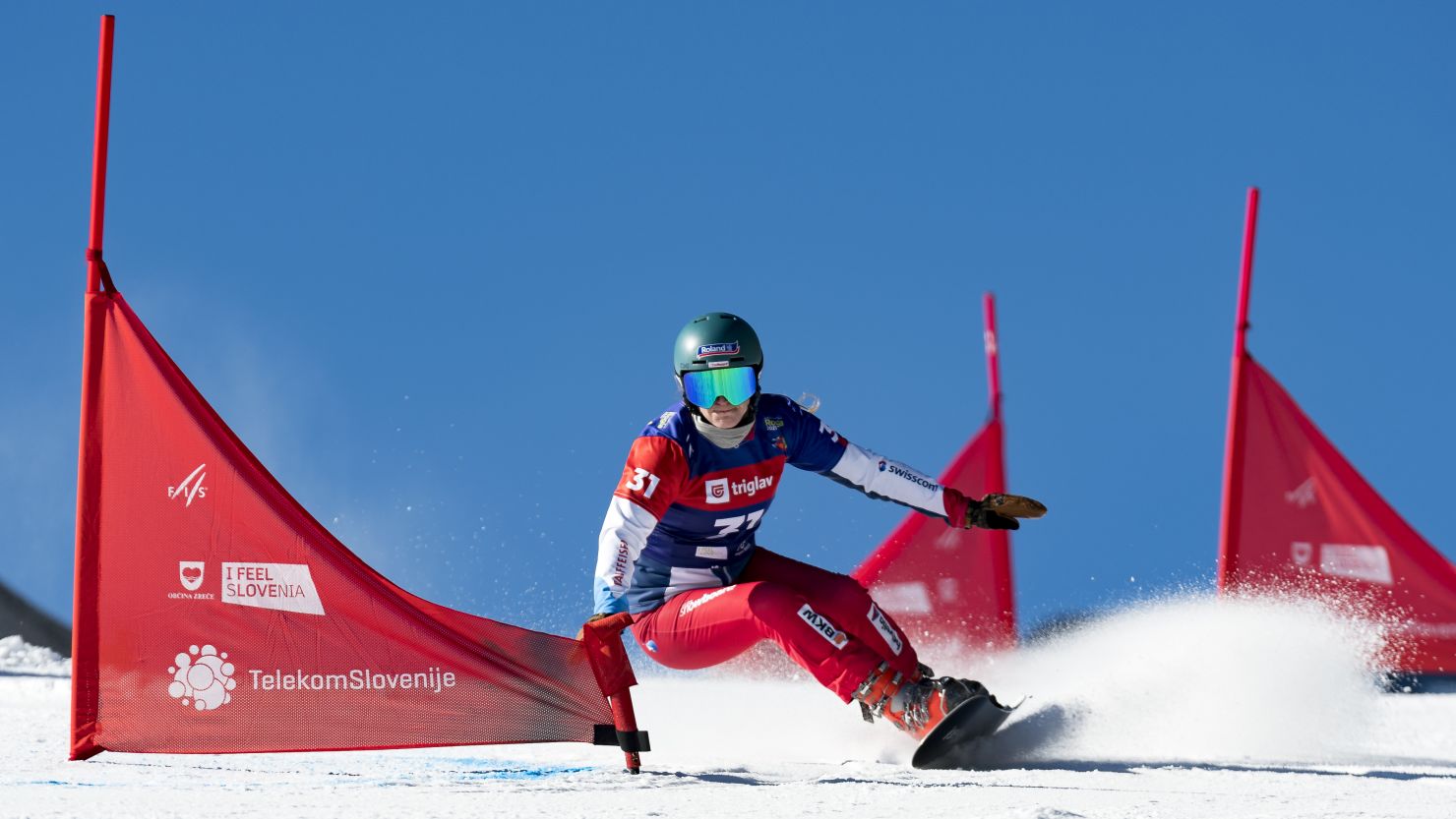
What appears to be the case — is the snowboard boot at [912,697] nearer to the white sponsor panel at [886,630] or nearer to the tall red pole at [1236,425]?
the white sponsor panel at [886,630]

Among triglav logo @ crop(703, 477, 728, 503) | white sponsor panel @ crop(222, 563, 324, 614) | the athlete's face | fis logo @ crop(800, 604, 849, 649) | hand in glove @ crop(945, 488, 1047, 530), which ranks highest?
the athlete's face

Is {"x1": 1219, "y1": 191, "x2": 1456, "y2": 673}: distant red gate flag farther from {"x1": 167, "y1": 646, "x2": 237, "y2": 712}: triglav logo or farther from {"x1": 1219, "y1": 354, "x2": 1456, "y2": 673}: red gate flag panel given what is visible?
{"x1": 167, "y1": 646, "x2": 237, "y2": 712}: triglav logo

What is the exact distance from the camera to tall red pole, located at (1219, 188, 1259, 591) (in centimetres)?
781

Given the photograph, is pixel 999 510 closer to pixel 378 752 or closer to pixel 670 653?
pixel 670 653

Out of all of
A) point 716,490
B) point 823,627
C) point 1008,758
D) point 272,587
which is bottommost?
point 1008,758

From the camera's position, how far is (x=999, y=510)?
5031 mm

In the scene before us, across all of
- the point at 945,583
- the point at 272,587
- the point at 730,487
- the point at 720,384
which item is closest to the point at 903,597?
the point at 945,583

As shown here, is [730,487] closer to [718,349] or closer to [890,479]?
[718,349]

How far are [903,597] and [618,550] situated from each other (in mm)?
3917

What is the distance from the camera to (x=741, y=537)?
16.3 ft

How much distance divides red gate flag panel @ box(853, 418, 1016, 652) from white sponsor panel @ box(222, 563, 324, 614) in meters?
3.99

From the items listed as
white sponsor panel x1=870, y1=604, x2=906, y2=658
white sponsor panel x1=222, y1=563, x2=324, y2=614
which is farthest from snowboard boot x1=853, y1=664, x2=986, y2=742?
white sponsor panel x1=222, y1=563, x2=324, y2=614

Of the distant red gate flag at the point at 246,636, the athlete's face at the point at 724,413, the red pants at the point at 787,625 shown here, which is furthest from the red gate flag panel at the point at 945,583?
the distant red gate flag at the point at 246,636

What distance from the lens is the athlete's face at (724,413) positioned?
15.0 feet
